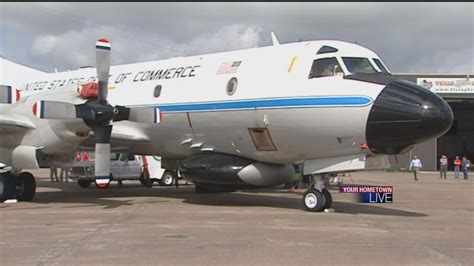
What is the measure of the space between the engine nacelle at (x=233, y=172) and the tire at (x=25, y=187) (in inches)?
176

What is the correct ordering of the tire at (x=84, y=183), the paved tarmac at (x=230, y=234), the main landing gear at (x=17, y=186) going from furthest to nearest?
A: 1. the tire at (x=84, y=183)
2. the main landing gear at (x=17, y=186)
3. the paved tarmac at (x=230, y=234)

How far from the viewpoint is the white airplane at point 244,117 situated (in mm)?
11375

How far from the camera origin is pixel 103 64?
1363 cm

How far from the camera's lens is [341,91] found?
460 inches

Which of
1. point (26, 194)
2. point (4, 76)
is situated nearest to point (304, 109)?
point (26, 194)

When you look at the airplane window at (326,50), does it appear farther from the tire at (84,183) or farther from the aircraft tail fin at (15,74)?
the tire at (84,183)

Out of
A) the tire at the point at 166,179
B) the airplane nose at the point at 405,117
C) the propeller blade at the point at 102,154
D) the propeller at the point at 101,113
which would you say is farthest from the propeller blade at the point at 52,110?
the tire at the point at 166,179

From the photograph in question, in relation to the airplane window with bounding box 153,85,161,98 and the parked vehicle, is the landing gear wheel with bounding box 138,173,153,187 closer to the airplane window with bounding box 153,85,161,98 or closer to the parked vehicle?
the parked vehicle

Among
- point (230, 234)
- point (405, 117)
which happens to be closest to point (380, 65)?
point (405, 117)

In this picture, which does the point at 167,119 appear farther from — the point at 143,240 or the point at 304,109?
the point at 143,240

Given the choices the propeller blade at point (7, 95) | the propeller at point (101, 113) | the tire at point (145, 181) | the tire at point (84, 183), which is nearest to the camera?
the propeller at point (101, 113)

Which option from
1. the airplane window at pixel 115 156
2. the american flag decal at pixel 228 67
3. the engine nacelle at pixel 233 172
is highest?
the american flag decal at pixel 228 67

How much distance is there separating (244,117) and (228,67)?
5.54 feet

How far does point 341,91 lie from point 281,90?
1.49 m
